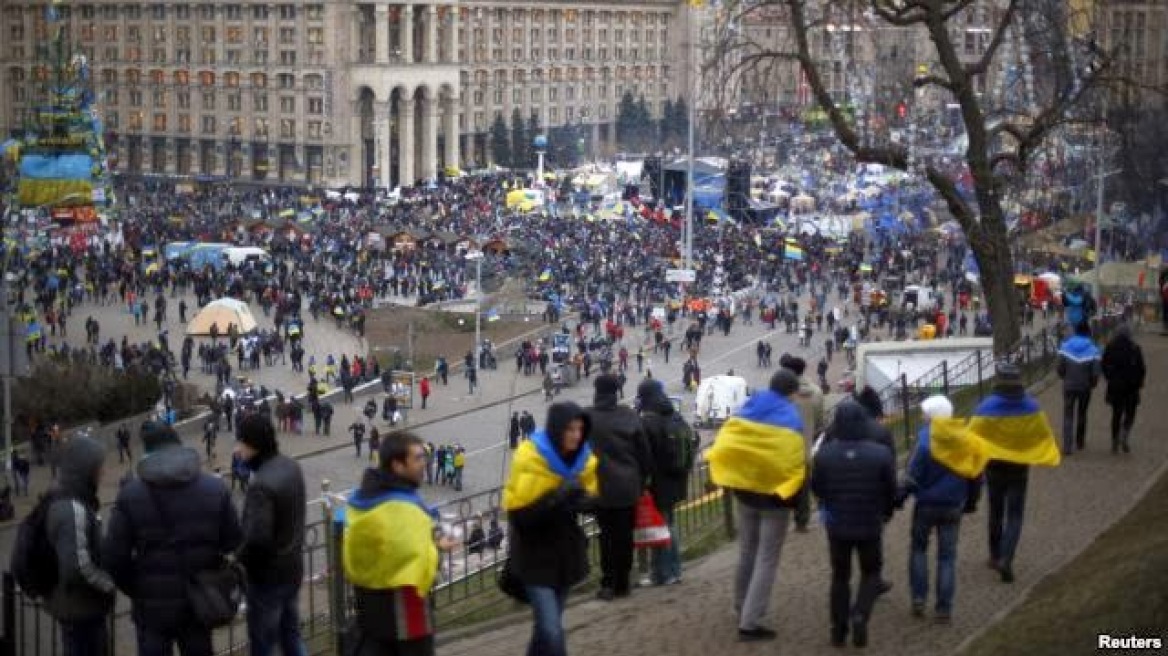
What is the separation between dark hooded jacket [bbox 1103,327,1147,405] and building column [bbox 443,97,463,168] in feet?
244

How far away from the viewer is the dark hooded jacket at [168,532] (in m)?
7.72

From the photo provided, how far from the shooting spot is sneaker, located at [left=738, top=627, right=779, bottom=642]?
9.45m

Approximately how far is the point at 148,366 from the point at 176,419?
409 cm

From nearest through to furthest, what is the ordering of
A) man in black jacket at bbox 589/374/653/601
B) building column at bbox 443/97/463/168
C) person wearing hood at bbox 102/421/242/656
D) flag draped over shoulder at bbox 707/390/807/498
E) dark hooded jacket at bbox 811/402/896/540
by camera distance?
person wearing hood at bbox 102/421/242/656, dark hooded jacket at bbox 811/402/896/540, flag draped over shoulder at bbox 707/390/807/498, man in black jacket at bbox 589/374/653/601, building column at bbox 443/97/463/168

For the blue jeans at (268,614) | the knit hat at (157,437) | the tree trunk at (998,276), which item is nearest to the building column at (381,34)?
the tree trunk at (998,276)

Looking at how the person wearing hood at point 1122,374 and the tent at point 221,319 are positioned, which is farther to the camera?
the tent at point 221,319

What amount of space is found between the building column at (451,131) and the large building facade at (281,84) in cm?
8

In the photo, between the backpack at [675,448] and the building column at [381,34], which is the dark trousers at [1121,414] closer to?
the backpack at [675,448]

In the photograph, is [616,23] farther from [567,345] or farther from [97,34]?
[567,345]

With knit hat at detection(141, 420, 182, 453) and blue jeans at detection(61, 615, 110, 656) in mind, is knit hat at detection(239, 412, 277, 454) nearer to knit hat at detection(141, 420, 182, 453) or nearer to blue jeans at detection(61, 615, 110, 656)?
knit hat at detection(141, 420, 182, 453)

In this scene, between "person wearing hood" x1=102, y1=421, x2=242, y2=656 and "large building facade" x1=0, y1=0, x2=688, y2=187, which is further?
"large building facade" x1=0, y1=0, x2=688, y2=187

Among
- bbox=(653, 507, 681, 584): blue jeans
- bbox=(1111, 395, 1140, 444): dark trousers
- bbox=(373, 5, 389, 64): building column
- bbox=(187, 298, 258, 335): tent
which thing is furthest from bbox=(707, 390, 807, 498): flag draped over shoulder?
bbox=(373, 5, 389, 64): building column

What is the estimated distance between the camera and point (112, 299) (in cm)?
4956

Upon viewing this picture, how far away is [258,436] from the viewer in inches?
321
